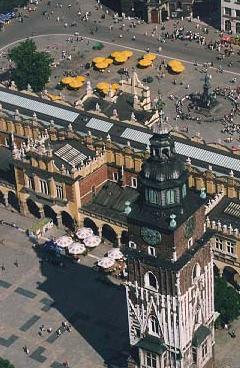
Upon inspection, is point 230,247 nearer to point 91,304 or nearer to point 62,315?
point 91,304

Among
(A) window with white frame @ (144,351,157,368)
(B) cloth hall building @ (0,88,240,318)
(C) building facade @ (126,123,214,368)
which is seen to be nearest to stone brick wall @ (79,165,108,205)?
(B) cloth hall building @ (0,88,240,318)

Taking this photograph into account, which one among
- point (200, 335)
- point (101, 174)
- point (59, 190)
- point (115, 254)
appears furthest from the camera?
point (101, 174)

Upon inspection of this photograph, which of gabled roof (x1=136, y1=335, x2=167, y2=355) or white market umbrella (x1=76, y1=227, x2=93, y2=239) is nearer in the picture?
gabled roof (x1=136, y1=335, x2=167, y2=355)

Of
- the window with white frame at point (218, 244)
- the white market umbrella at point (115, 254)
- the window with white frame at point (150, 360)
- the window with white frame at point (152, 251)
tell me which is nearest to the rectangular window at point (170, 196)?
the window with white frame at point (152, 251)

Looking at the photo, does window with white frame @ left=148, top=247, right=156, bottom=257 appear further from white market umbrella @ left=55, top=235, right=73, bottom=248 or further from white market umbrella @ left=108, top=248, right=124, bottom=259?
white market umbrella @ left=55, top=235, right=73, bottom=248

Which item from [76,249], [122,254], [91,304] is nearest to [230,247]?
[122,254]

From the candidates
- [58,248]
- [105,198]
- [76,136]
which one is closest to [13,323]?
[58,248]
